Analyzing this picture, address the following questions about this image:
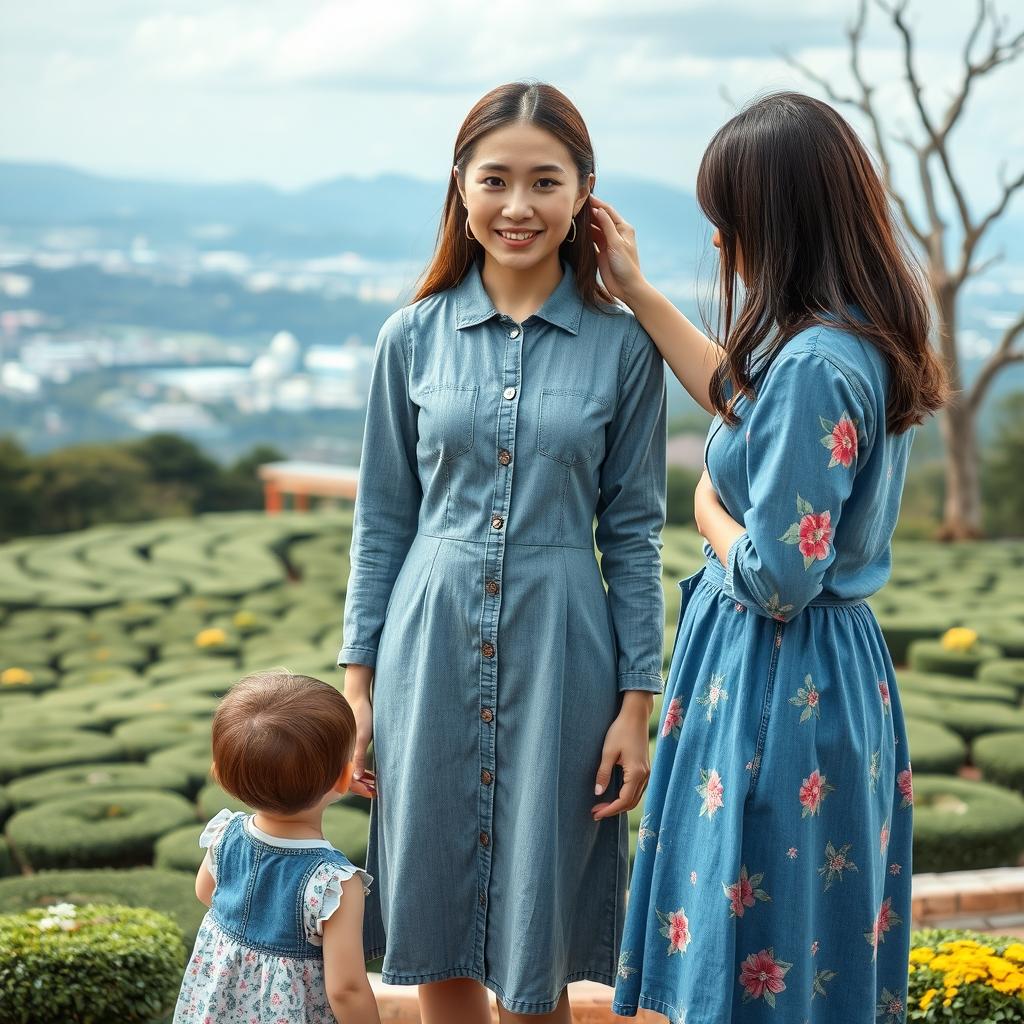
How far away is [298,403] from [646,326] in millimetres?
14498

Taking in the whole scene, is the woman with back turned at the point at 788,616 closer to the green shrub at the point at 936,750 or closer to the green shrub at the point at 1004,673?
the green shrub at the point at 936,750

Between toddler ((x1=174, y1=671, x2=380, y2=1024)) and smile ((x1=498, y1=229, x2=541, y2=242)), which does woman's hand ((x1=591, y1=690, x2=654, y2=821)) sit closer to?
toddler ((x1=174, y1=671, x2=380, y2=1024))

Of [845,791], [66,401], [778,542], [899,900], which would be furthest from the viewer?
[66,401]

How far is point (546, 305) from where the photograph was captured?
1839 mm

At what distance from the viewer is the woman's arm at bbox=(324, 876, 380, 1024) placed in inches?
64.2

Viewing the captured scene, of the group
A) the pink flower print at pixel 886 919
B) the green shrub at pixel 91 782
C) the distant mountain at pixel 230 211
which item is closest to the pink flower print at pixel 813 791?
the pink flower print at pixel 886 919

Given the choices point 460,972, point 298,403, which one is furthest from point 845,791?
point 298,403

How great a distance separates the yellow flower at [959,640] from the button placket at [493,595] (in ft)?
13.0

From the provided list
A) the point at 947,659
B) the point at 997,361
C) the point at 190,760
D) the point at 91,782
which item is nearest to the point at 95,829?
the point at 91,782

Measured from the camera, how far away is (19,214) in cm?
1647

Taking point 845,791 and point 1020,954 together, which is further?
point 1020,954

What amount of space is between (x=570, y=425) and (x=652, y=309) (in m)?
0.21

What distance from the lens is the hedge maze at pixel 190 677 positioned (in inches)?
134

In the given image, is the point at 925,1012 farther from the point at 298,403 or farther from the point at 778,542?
the point at 298,403
